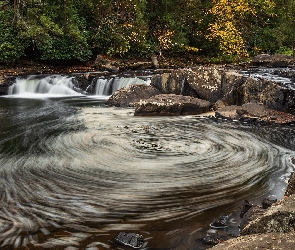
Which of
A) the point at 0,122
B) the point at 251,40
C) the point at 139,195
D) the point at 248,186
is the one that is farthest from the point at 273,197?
the point at 251,40

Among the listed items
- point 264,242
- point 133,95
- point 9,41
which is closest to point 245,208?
point 264,242

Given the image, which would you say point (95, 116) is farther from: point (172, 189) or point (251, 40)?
point (251, 40)

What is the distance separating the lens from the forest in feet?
68.9

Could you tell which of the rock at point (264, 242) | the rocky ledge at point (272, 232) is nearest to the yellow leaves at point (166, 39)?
the rocky ledge at point (272, 232)

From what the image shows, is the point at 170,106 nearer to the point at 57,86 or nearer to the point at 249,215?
the point at 57,86

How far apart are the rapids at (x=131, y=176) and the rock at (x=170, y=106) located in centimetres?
47

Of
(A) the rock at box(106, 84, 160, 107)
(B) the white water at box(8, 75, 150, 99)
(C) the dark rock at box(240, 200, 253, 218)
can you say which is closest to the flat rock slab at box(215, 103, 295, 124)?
(A) the rock at box(106, 84, 160, 107)

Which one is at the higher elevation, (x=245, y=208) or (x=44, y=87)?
(x=44, y=87)

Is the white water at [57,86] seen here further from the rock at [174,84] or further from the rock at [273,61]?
the rock at [273,61]

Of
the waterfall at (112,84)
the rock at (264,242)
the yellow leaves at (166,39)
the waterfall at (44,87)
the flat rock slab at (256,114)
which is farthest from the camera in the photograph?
the yellow leaves at (166,39)

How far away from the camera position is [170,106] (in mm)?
11945

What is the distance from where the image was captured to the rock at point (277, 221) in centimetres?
283

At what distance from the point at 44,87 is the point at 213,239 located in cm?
1505

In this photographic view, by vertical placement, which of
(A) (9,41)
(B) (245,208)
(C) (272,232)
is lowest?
(B) (245,208)
